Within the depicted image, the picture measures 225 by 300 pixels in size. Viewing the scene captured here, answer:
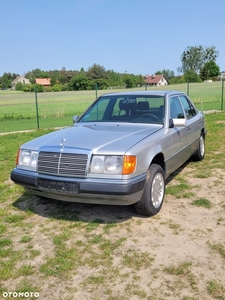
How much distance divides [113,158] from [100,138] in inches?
20.1

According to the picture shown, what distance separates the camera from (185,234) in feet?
11.6

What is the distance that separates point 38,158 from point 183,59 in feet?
323

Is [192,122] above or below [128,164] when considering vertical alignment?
above

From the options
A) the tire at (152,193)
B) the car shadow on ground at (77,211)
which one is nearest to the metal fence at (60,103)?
the car shadow on ground at (77,211)

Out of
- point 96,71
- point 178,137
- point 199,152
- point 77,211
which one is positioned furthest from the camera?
point 96,71

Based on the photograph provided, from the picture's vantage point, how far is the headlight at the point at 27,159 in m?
3.84

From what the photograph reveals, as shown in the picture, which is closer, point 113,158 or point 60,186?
point 113,158

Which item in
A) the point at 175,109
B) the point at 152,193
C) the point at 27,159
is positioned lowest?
the point at 152,193

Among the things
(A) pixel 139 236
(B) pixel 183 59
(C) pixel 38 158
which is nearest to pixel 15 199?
(C) pixel 38 158

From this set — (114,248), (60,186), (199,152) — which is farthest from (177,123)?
(199,152)

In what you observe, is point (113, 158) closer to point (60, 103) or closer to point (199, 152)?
point (199, 152)

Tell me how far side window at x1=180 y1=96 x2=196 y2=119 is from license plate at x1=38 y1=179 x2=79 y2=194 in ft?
10.1

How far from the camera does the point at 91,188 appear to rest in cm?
341

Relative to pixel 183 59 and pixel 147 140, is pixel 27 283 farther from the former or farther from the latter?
pixel 183 59
